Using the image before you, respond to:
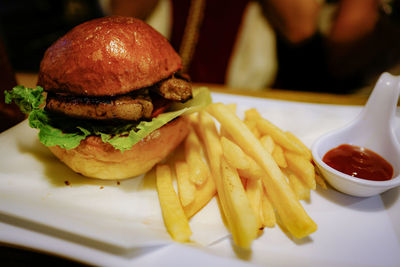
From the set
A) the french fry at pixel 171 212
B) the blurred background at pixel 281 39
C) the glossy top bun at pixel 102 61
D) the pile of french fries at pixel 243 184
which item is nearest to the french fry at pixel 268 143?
the pile of french fries at pixel 243 184

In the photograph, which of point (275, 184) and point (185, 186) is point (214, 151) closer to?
point (185, 186)

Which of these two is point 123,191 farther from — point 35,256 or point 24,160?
point 24,160

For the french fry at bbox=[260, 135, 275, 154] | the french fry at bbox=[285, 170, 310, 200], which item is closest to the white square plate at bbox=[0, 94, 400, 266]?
the french fry at bbox=[285, 170, 310, 200]

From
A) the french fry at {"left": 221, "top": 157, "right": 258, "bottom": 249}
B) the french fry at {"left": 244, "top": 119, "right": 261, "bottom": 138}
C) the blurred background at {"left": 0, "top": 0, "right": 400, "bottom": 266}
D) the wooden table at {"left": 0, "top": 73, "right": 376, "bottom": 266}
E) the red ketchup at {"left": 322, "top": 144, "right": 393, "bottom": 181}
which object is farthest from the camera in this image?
the blurred background at {"left": 0, "top": 0, "right": 400, "bottom": 266}

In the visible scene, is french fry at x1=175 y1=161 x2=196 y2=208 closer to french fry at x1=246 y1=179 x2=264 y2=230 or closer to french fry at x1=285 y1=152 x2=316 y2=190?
french fry at x1=246 y1=179 x2=264 y2=230

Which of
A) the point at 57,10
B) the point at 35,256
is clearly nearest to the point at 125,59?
the point at 35,256

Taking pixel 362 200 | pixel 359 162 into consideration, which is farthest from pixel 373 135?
pixel 362 200
